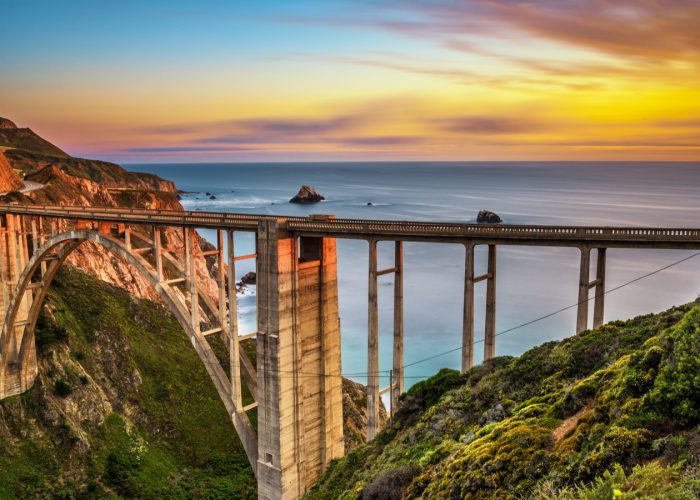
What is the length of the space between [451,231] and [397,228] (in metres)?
2.58

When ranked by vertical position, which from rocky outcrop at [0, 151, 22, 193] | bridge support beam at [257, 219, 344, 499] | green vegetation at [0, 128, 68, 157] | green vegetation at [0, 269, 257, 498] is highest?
green vegetation at [0, 128, 68, 157]

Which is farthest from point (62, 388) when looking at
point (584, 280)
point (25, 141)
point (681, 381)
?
point (25, 141)

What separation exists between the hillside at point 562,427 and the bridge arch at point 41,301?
300 inches

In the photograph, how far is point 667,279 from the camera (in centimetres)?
6400

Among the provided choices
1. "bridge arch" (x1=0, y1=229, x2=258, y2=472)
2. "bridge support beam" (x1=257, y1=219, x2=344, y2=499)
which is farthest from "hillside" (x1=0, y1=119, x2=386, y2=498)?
"bridge support beam" (x1=257, y1=219, x2=344, y2=499)

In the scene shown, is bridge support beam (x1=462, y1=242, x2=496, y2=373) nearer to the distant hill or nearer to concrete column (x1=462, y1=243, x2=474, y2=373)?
concrete column (x1=462, y1=243, x2=474, y2=373)

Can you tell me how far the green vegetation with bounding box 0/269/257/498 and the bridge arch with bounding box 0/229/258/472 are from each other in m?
1.55

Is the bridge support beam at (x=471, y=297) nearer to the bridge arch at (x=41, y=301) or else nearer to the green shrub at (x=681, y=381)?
the green shrub at (x=681, y=381)

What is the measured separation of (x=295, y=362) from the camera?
83.6ft

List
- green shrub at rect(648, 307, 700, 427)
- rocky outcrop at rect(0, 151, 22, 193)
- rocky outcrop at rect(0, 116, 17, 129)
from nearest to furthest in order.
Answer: green shrub at rect(648, 307, 700, 427) < rocky outcrop at rect(0, 151, 22, 193) < rocky outcrop at rect(0, 116, 17, 129)

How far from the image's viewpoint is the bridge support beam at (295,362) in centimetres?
2473

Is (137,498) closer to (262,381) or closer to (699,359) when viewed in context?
(262,381)

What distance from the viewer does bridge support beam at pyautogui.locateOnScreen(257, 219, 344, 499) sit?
24734mm

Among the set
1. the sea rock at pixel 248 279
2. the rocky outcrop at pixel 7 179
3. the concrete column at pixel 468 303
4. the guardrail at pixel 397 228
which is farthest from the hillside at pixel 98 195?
the concrete column at pixel 468 303
